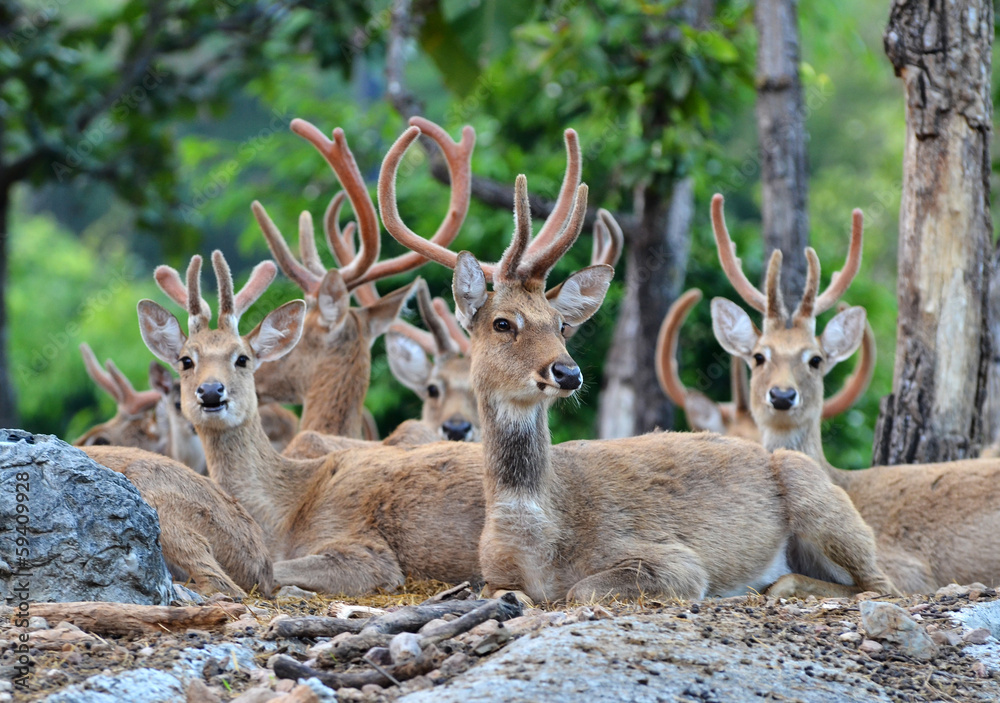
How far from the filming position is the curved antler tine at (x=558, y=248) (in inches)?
228

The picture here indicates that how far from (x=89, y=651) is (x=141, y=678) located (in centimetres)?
32

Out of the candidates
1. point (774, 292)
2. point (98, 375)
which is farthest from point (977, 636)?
point (98, 375)

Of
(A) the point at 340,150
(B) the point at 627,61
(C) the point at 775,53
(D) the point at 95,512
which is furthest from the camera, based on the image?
(B) the point at 627,61

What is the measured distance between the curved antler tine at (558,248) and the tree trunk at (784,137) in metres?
3.75

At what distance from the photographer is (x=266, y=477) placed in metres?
6.95

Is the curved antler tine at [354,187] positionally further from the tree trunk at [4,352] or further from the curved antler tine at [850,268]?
the tree trunk at [4,352]

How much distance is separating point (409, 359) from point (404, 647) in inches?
224

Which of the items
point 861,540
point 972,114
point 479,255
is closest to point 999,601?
point 861,540

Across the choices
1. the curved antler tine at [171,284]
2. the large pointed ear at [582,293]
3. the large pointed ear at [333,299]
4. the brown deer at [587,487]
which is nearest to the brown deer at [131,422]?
the large pointed ear at [333,299]

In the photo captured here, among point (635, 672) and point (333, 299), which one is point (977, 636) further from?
point (333, 299)

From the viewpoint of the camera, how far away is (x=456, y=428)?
9.04 metres

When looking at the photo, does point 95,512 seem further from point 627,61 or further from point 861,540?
point 627,61

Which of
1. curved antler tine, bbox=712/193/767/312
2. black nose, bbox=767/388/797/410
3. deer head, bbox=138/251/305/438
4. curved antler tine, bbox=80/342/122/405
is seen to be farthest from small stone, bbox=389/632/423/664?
curved antler tine, bbox=80/342/122/405

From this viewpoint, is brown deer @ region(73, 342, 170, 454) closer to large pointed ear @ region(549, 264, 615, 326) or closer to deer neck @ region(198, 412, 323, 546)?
deer neck @ region(198, 412, 323, 546)
